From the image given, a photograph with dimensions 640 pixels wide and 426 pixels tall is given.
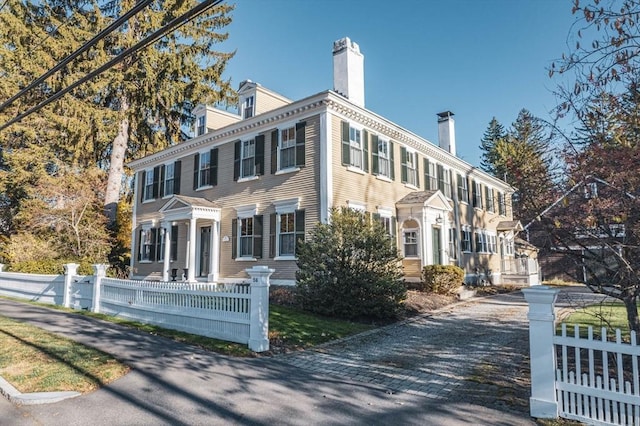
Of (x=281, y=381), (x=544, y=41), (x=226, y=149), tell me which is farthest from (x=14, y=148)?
(x=544, y=41)

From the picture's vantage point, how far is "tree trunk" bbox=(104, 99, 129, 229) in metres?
24.0

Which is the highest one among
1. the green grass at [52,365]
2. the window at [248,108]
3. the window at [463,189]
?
the window at [248,108]

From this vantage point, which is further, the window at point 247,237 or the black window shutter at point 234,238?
the black window shutter at point 234,238

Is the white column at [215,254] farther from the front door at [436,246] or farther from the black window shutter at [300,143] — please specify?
the front door at [436,246]

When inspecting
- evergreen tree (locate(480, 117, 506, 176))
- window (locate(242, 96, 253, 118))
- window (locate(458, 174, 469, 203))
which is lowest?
window (locate(458, 174, 469, 203))

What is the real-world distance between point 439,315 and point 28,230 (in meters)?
22.3

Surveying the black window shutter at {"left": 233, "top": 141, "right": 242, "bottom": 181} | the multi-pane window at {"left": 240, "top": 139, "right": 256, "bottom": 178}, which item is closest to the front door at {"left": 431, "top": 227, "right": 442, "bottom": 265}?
the multi-pane window at {"left": 240, "top": 139, "right": 256, "bottom": 178}

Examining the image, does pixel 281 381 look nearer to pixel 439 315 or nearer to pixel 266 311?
pixel 266 311

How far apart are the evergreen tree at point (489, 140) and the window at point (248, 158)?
43602 millimetres

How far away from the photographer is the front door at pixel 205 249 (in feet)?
59.9

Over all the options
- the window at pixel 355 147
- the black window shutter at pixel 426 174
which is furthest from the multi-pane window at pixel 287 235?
the black window shutter at pixel 426 174

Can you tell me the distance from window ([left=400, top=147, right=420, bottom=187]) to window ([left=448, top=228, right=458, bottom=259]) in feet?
11.0

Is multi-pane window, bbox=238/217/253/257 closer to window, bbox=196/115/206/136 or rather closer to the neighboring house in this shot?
the neighboring house

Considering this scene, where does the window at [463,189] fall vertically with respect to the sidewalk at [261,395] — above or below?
above
